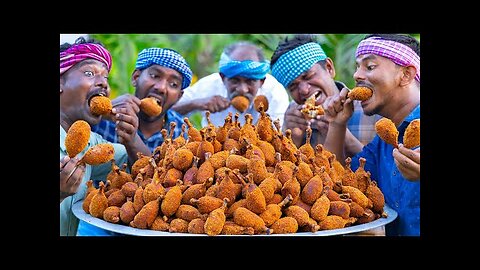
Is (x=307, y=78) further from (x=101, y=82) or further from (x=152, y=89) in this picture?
(x=101, y=82)

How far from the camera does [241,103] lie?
3.48 metres

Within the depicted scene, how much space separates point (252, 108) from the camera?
3.55m

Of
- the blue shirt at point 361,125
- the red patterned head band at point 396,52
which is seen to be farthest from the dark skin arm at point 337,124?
the red patterned head band at point 396,52

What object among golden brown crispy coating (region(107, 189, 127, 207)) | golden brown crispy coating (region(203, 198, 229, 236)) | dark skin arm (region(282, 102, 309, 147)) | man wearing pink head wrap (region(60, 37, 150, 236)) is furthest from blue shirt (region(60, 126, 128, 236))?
dark skin arm (region(282, 102, 309, 147))

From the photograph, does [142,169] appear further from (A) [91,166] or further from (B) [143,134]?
(B) [143,134]

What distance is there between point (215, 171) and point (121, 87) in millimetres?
2088

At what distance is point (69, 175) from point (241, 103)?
1.09 meters

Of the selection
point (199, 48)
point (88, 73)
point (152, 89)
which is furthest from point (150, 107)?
point (199, 48)

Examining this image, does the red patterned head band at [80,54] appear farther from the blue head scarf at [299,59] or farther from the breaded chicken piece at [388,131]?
the breaded chicken piece at [388,131]

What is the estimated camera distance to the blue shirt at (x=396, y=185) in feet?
8.93

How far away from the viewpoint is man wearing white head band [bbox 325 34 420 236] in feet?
8.96

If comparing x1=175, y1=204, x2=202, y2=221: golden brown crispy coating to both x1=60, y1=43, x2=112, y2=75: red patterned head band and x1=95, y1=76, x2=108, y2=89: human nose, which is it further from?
x1=60, y1=43, x2=112, y2=75: red patterned head band

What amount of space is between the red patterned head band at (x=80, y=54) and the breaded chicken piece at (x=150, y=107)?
0.28m
